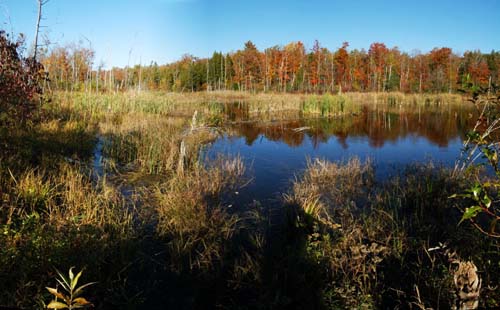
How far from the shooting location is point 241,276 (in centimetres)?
303

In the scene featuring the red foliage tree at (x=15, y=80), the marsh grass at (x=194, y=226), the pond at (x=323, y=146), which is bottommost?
the marsh grass at (x=194, y=226)

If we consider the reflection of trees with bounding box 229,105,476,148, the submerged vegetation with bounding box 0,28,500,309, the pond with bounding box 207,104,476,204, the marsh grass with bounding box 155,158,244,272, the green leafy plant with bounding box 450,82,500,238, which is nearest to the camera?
the green leafy plant with bounding box 450,82,500,238

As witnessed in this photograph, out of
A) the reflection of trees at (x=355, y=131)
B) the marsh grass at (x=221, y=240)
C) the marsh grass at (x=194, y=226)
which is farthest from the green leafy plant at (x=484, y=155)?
the reflection of trees at (x=355, y=131)

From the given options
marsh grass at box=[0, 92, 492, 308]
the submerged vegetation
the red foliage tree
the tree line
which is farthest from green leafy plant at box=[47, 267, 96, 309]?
the tree line

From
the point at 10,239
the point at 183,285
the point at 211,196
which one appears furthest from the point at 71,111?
the point at 183,285

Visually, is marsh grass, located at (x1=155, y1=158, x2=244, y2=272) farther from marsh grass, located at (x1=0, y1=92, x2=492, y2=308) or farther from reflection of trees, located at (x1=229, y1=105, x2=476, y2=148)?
reflection of trees, located at (x1=229, y1=105, x2=476, y2=148)

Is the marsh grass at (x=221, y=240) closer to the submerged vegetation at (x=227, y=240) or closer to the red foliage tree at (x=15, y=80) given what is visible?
the submerged vegetation at (x=227, y=240)

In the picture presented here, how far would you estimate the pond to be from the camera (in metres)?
7.09

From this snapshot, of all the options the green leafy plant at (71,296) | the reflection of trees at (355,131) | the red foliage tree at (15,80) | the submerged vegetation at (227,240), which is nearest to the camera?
the green leafy plant at (71,296)

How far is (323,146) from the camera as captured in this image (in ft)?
34.7

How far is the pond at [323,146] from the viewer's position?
709 cm

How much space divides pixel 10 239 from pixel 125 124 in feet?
25.9

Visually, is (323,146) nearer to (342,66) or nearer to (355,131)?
(355,131)

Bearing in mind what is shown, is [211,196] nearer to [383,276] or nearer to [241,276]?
[241,276]
